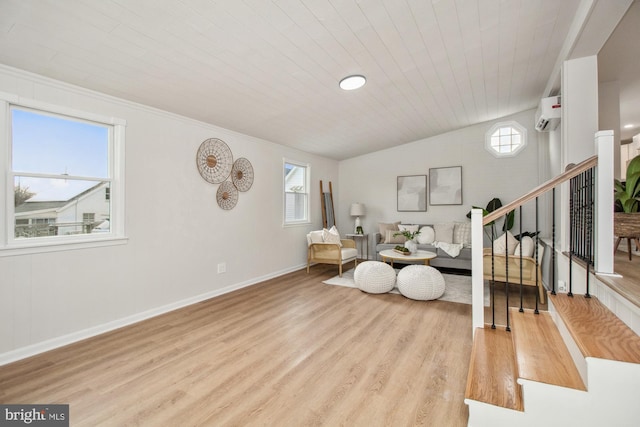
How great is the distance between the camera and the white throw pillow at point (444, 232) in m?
5.66

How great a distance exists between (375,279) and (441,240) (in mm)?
2347

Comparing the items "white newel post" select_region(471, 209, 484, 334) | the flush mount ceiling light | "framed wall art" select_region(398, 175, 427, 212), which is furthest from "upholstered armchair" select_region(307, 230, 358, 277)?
"white newel post" select_region(471, 209, 484, 334)

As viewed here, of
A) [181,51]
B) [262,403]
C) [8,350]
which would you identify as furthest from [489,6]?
[8,350]

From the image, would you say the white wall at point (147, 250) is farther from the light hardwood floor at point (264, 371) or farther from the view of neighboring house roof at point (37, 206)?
the view of neighboring house roof at point (37, 206)

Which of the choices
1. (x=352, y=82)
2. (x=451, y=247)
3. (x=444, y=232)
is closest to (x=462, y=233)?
(x=444, y=232)

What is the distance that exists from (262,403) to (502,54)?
399cm

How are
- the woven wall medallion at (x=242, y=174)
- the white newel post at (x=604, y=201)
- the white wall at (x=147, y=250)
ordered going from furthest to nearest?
1. the woven wall medallion at (x=242, y=174)
2. the white wall at (x=147, y=250)
3. the white newel post at (x=604, y=201)

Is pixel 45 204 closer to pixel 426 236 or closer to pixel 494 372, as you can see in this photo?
pixel 494 372

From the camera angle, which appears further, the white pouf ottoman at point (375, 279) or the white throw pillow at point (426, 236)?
the white throw pillow at point (426, 236)

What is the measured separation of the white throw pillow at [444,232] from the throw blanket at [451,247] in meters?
0.21

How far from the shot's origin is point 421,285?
3.73m

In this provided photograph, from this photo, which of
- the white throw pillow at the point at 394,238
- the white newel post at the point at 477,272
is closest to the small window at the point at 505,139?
the white throw pillow at the point at 394,238

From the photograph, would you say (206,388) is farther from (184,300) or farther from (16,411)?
(184,300)

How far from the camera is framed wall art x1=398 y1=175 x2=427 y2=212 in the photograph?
635cm
